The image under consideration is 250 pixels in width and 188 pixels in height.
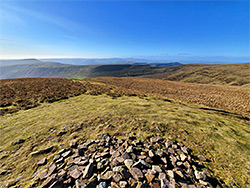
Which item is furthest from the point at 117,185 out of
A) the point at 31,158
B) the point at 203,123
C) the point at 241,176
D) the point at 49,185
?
the point at 203,123

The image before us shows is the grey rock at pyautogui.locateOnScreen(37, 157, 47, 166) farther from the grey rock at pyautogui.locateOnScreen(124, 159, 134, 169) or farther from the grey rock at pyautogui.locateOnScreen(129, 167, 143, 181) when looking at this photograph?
the grey rock at pyautogui.locateOnScreen(129, 167, 143, 181)

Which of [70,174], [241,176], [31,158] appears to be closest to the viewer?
[70,174]

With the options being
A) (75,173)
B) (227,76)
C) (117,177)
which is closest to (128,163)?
(117,177)

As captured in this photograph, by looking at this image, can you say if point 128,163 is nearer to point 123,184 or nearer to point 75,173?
point 123,184

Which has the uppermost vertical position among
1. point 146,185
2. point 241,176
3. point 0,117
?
point 146,185

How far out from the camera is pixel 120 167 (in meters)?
4.82

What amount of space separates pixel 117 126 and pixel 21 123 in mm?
9820

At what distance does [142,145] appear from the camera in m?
6.77

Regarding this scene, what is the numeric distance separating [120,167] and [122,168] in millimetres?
148

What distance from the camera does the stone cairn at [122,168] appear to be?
168 inches

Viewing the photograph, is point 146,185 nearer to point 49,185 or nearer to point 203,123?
point 49,185

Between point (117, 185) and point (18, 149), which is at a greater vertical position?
point (117, 185)

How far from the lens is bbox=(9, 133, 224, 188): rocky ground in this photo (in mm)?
4281

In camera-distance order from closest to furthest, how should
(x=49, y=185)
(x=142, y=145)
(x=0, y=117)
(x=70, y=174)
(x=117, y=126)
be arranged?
(x=49, y=185), (x=70, y=174), (x=142, y=145), (x=117, y=126), (x=0, y=117)
